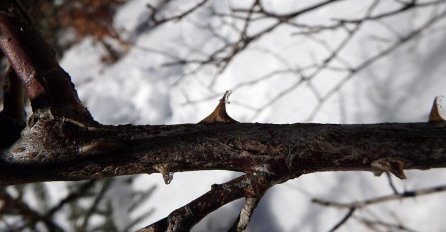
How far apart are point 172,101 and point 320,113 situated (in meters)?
0.83

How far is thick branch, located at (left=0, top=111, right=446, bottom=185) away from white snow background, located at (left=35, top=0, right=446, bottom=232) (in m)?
1.27

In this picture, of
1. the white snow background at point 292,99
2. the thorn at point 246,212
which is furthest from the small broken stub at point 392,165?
the white snow background at point 292,99

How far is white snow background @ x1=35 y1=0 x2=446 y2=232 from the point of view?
1.87 meters

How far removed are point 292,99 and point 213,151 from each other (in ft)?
5.22

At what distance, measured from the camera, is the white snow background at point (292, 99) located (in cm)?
187

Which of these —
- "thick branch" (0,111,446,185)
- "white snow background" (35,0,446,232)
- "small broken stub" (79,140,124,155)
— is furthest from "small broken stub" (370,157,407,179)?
"white snow background" (35,0,446,232)

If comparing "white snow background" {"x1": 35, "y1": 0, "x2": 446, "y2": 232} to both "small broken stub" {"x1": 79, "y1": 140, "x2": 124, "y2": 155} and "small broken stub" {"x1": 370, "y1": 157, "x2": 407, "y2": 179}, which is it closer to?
"small broken stub" {"x1": 370, "y1": 157, "x2": 407, "y2": 179}

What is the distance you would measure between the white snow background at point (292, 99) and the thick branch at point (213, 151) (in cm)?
127

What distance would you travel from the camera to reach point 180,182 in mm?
2189

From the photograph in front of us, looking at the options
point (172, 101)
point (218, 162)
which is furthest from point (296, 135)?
point (172, 101)

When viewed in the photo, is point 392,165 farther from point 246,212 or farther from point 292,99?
point 292,99

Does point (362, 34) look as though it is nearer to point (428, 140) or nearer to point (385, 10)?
point (385, 10)

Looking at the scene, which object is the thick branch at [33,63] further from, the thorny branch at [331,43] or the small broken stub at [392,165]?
the thorny branch at [331,43]

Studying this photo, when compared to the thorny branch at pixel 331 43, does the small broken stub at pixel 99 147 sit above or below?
below
